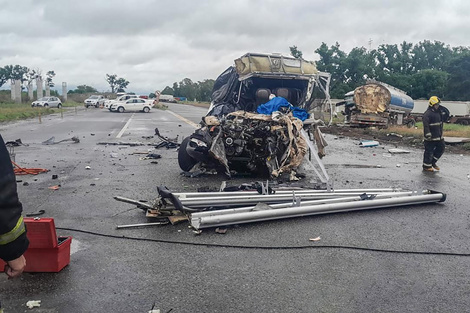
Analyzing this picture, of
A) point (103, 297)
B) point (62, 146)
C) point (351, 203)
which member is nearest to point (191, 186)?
point (351, 203)

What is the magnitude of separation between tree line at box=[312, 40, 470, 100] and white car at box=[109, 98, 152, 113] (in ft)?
87.8

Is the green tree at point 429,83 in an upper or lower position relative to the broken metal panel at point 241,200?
upper

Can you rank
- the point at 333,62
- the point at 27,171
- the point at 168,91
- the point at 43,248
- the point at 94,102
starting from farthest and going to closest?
the point at 168,91
the point at 333,62
the point at 94,102
the point at 27,171
the point at 43,248

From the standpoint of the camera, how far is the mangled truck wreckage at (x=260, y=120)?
7.58 m

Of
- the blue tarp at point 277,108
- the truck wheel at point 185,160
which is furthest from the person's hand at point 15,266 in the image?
the blue tarp at point 277,108

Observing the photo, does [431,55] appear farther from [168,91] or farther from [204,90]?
[168,91]

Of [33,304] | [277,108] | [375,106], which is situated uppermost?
[375,106]

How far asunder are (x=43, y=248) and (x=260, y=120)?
482 cm

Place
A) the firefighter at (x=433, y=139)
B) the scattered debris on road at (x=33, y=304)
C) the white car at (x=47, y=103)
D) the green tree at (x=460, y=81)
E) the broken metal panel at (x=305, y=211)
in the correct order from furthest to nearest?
the green tree at (x=460, y=81), the white car at (x=47, y=103), the firefighter at (x=433, y=139), the broken metal panel at (x=305, y=211), the scattered debris on road at (x=33, y=304)

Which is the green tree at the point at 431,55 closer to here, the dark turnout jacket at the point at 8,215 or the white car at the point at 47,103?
the white car at the point at 47,103

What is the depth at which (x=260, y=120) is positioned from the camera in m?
7.63

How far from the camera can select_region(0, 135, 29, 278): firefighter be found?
5.98 feet

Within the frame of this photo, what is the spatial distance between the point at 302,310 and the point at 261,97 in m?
6.65

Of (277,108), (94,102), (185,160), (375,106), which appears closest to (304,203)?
(277,108)
